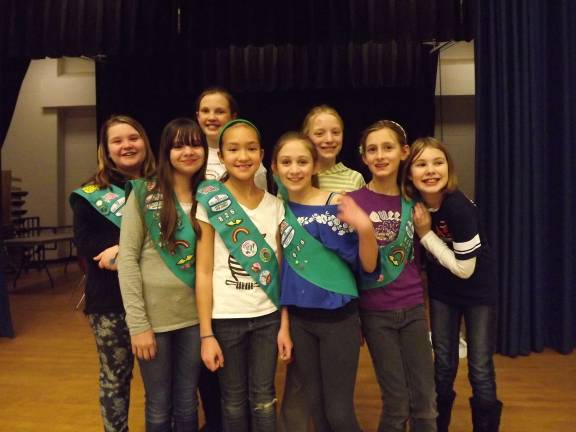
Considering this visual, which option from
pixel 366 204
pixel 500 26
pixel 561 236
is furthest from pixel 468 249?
pixel 500 26

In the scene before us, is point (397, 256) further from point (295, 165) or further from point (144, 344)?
point (144, 344)

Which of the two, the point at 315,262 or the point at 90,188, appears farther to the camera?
the point at 90,188

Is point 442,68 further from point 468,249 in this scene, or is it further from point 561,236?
point 468,249

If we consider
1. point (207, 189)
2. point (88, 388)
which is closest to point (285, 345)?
point (207, 189)

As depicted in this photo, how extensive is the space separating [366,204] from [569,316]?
2.21 m

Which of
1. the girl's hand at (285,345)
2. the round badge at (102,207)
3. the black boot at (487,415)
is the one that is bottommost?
the black boot at (487,415)

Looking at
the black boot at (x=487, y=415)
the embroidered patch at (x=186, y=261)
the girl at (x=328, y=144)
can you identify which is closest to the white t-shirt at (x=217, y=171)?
the girl at (x=328, y=144)

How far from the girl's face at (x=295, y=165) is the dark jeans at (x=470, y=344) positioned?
0.71m

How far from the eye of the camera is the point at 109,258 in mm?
1392

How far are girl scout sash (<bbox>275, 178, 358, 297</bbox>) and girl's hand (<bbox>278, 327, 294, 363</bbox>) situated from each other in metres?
0.18

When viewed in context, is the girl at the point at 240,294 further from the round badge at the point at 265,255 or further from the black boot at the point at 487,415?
the black boot at the point at 487,415

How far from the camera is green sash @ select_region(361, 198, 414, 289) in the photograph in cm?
139

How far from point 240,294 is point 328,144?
2.16ft

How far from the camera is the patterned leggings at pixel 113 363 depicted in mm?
1440
